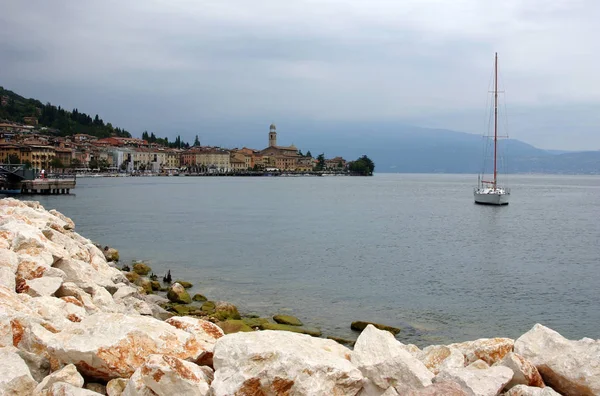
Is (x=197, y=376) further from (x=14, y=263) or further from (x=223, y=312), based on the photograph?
(x=223, y=312)

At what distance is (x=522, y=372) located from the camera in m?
6.02

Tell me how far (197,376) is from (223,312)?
937 cm

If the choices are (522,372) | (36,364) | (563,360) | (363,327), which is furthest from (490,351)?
(363,327)

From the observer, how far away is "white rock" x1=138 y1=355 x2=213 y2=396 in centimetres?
536

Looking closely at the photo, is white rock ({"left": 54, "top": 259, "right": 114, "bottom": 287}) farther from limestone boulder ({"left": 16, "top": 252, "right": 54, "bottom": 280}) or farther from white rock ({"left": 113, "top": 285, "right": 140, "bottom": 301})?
limestone boulder ({"left": 16, "top": 252, "right": 54, "bottom": 280})

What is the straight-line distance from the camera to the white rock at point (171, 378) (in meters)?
5.36

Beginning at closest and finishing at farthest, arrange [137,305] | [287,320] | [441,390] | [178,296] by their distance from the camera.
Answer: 1. [441,390]
2. [137,305]
3. [287,320]
4. [178,296]

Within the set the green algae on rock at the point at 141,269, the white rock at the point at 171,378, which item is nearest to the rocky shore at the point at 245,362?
the white rock at the point at 171,378

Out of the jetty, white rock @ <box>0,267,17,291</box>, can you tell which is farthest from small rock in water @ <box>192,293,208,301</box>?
the jetty

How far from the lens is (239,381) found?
5379mm

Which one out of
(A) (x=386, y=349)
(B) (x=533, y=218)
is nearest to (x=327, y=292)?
(A) (x=386, y=349)

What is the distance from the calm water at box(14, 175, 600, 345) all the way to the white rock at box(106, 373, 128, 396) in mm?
8787

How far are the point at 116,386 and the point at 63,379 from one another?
1.66 ft

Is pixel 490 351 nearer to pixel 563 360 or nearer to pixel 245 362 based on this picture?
pixel 563 360
